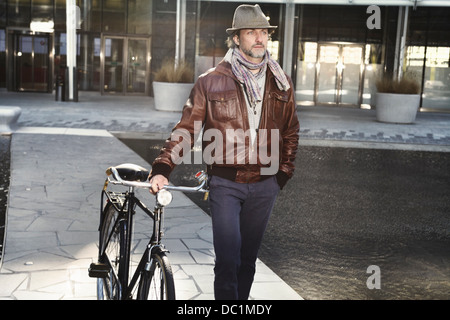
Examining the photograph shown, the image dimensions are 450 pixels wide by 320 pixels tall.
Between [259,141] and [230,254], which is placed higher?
[259,141]

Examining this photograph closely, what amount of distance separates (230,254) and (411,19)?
22.1 metres

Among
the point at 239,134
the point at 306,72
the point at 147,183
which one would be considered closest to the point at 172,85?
the point at 306,72

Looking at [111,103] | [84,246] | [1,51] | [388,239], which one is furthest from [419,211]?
[1,51]

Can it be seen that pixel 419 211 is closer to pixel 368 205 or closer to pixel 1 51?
pixel 368 205

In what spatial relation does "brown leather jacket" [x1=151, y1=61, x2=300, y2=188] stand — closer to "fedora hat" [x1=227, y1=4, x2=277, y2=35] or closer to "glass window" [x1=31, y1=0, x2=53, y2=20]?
"fedora hat" [x1=227, y1=4, x2=277, y2=35]

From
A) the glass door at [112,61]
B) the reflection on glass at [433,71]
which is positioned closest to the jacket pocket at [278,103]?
the reflection on glass at [433,71]

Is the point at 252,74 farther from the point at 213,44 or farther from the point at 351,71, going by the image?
the point at 213,44

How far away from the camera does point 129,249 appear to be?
3.55 m

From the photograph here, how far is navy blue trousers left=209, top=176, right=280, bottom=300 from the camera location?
359 cm

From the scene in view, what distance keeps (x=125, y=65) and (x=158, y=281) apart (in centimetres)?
2500

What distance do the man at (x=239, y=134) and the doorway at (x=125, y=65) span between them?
78.9 ft

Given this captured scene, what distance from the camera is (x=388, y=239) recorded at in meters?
6.65

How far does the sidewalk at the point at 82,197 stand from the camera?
4926mm

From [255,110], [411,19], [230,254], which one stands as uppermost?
[411,19]
